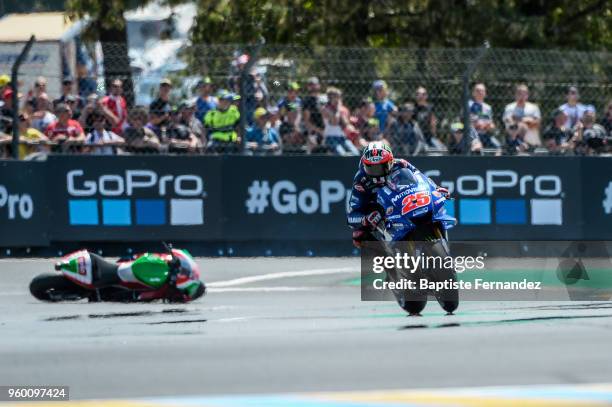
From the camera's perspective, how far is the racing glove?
379 inches

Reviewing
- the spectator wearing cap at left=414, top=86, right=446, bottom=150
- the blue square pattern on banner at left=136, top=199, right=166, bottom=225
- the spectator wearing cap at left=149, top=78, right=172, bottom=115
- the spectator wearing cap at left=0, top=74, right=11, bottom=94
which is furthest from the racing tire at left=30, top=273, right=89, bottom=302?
the spectator wearing cap at left=414, top=86, right=446, bottom=150

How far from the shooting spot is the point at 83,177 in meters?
14.5

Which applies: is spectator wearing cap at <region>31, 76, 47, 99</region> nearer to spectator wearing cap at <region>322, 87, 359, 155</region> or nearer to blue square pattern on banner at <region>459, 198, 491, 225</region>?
spectator wearing cap at <region>322, 87, 359, 155</region>

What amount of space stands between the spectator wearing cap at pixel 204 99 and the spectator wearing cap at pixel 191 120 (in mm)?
59

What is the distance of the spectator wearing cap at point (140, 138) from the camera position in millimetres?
14602

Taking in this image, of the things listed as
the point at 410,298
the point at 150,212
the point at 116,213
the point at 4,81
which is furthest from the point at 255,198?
the point at 410,298

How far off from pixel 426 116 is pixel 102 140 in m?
3.88

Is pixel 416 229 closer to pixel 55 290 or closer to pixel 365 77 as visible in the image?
pixel 55 290

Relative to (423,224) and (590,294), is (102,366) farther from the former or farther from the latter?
(590,294)

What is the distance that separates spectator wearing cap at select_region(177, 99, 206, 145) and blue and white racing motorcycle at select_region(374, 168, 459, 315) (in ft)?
17.7

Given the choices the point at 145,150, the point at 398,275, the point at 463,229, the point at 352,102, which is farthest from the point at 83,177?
the point at 398,275

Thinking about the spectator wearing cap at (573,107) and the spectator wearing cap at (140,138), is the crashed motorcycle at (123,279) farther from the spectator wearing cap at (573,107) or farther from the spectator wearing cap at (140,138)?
the spectator wearing cap at (573,107)

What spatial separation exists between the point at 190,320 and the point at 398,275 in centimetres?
166

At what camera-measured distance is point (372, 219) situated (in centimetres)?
963
